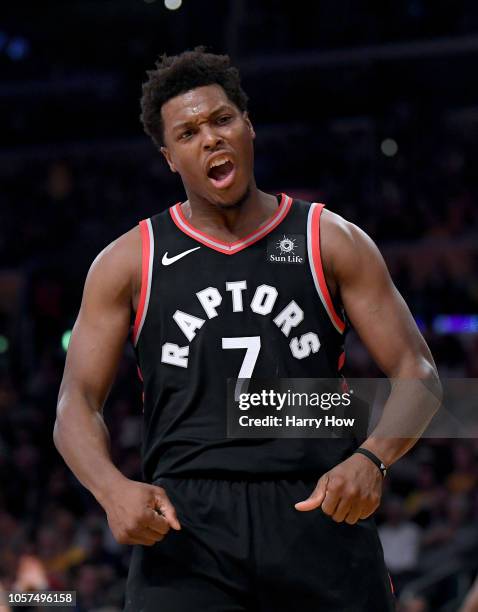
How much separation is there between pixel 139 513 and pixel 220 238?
95cm

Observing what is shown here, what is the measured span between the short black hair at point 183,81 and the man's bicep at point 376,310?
658 mm

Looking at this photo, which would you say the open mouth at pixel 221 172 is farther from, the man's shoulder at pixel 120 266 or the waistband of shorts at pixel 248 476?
the waistband of shorts at pixel 248 476

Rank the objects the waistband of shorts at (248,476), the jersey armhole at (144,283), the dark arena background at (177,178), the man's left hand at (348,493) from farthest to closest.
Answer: the dark arena background at (177,178), the jersey armhole at (144,283), the waistband of shorts at (248,476), the man's left hand at (348,493)

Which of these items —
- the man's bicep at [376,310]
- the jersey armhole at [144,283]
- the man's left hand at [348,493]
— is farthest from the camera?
the jersey armhole at [144,283]

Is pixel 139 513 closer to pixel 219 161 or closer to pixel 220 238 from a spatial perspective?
pixel 220 238

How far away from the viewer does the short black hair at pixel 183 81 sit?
355 centimetres

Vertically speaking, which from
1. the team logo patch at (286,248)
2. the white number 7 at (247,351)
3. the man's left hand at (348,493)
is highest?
the team logo patch at (286,248)

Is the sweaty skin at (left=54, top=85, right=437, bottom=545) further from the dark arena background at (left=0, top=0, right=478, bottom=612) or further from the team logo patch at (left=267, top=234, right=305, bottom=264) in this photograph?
the dark arena background at (left=0, top=0, right=478, bottom=612)

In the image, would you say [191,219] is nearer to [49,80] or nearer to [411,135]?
[411,135]

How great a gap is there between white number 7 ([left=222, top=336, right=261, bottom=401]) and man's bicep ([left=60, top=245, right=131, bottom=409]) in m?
0.35

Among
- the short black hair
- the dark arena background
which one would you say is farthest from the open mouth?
the dark arena background

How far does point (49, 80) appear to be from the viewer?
17891 millimetres

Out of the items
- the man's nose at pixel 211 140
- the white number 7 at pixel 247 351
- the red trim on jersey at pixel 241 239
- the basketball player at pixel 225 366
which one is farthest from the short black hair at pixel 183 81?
the white number 7 at pixel 247 351

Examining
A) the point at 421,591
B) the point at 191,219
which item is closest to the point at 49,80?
the point at 421,591
